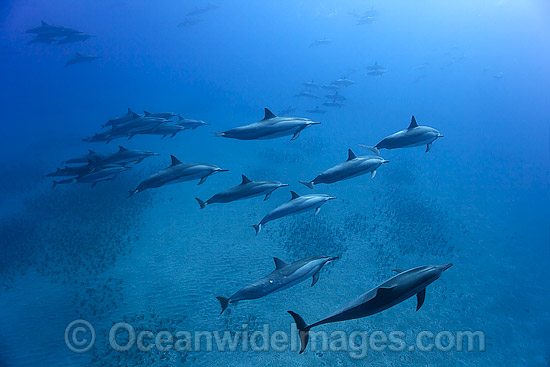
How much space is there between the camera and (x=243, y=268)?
12.3 metres

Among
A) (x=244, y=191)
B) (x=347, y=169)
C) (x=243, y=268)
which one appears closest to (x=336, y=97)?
(x=243, y=268)

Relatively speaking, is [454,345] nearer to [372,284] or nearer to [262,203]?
[372,284]

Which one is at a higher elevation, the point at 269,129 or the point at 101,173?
the point at 269,129

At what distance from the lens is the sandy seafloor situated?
9.49m

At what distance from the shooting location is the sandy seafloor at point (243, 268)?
9.49 meters

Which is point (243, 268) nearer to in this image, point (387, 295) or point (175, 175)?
point (175, 175)

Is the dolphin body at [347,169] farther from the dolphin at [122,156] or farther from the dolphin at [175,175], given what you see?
the dolphin at [122,156]

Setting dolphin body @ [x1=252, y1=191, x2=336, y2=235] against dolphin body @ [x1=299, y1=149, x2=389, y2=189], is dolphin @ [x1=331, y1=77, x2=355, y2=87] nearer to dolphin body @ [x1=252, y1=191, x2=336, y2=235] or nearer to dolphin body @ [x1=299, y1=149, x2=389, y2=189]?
dolphin body @ [x1=299, y1=149, x2=389, y2=189]

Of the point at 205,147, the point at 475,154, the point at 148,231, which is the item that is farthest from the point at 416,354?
the point at 475,154

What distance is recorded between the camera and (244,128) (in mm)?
7055

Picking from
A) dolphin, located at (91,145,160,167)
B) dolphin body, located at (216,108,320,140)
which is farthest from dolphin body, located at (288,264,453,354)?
dolphin, located at (91,145,160,167)

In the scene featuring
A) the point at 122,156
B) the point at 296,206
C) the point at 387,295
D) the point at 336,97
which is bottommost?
the point at 336,97

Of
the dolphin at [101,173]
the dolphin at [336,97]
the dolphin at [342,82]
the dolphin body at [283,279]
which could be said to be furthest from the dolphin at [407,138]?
the dolphin at [342,82]

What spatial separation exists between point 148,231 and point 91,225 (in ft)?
11.1
